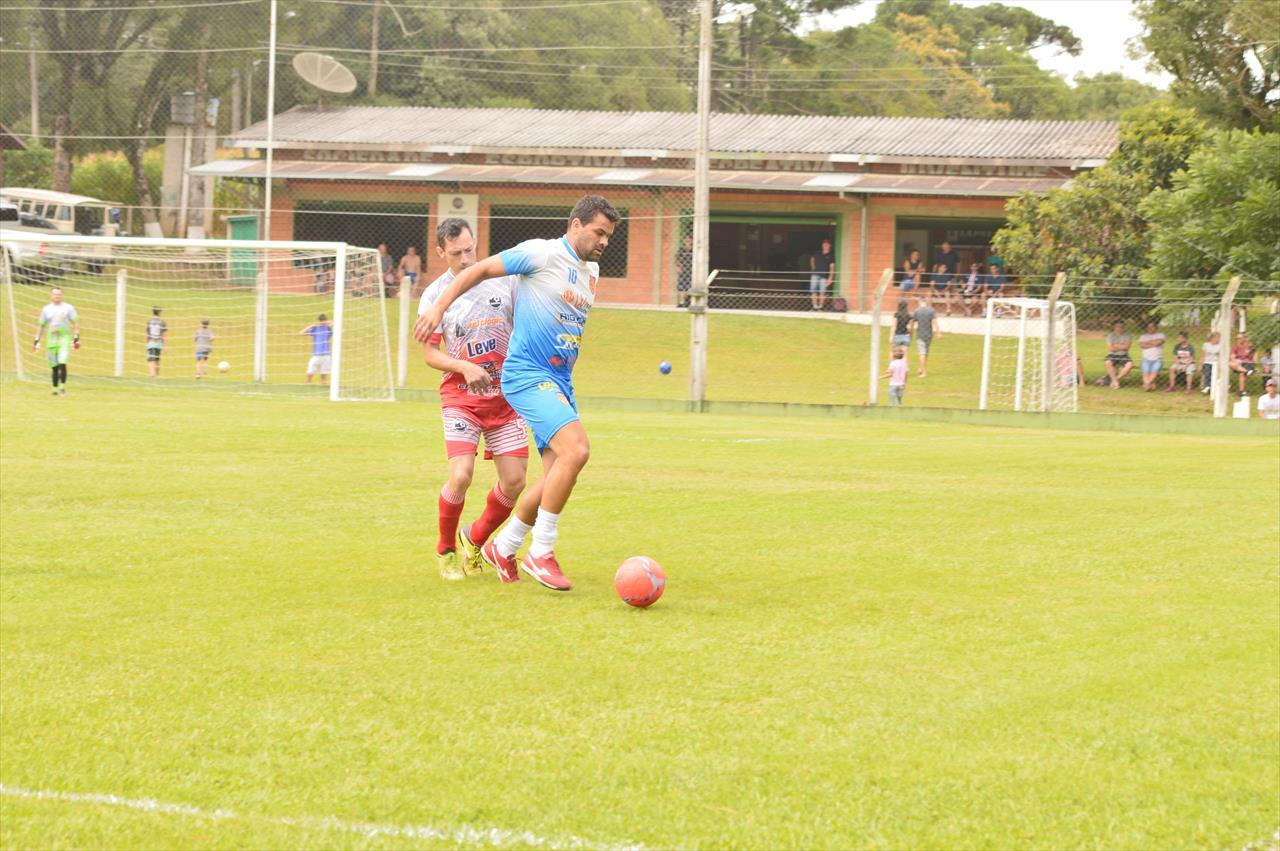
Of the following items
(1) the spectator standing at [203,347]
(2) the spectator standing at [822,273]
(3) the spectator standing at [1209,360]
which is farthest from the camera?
(2) the spectator standing at [822,273]

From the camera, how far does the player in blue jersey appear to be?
7.80 m

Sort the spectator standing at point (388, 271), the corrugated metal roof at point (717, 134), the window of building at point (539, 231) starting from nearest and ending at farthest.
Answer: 1. the spectator standing at point (388, 271)
2. the window of building at point (539, 231)
3. the corrugated metal roof at point (717, 134)

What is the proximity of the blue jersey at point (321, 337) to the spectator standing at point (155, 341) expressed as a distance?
3.00 m

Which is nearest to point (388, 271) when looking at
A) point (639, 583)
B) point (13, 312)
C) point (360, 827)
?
point (13, 312)

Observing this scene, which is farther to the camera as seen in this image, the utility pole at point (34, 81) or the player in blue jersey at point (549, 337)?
the utility pole at point (34, 81)

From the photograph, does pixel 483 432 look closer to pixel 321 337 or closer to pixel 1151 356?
pixel 321 337

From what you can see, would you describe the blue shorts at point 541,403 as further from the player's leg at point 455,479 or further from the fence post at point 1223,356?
the fence post at point 1223,356

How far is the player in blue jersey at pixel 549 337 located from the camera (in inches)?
307

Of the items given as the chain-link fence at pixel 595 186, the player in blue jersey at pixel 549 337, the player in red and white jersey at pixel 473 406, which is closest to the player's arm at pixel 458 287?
the player in blue jersey at pixel 549 337

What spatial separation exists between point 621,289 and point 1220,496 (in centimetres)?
2733

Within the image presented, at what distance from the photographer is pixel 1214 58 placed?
112 feet

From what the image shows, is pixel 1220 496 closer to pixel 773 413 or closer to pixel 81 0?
pixel 773 413

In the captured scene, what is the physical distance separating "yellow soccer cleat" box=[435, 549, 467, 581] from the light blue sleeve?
163cm

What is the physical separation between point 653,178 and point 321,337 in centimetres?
1340
